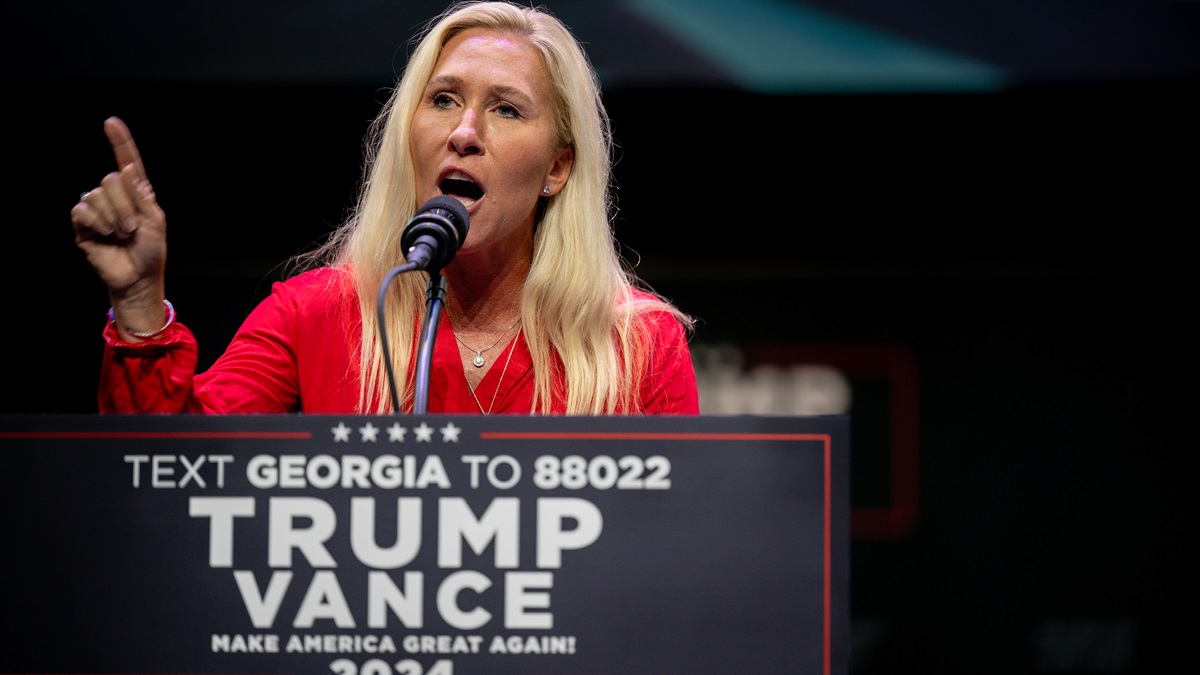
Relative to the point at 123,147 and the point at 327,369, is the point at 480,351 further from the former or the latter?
the point at 123,147

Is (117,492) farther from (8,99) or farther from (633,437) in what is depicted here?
(8,99)

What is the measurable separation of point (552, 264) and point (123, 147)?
2.12ft

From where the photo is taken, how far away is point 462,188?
5.20 ft

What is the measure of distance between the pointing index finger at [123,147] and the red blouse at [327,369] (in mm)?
369

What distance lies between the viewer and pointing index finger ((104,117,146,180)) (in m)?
1.18

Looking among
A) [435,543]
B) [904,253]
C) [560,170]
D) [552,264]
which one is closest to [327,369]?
[552,264]

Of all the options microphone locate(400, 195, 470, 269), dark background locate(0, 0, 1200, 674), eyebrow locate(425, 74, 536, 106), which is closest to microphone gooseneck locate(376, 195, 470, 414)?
microphone locate(400, 195, 470, 269)

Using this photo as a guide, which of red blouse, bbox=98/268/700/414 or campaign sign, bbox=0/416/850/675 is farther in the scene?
red blouse, bbox=98/268/700/414

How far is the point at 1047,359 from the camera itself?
3750 mm

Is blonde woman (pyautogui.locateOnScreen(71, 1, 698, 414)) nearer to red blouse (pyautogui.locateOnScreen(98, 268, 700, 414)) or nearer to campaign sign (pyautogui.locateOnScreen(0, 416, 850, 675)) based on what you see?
red blouse (pyautogui.locateOnScreen(98, 268, 700, 414))

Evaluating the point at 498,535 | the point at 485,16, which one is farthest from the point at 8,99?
the point at 498,535

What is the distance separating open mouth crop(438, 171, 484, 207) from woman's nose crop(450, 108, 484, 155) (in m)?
0.04

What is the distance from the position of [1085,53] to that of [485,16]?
1.93m

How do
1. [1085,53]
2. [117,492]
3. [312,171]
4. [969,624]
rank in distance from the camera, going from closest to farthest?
1. [117,492]
2. [1085,53]
3. [312,171]
4. [969,624]
